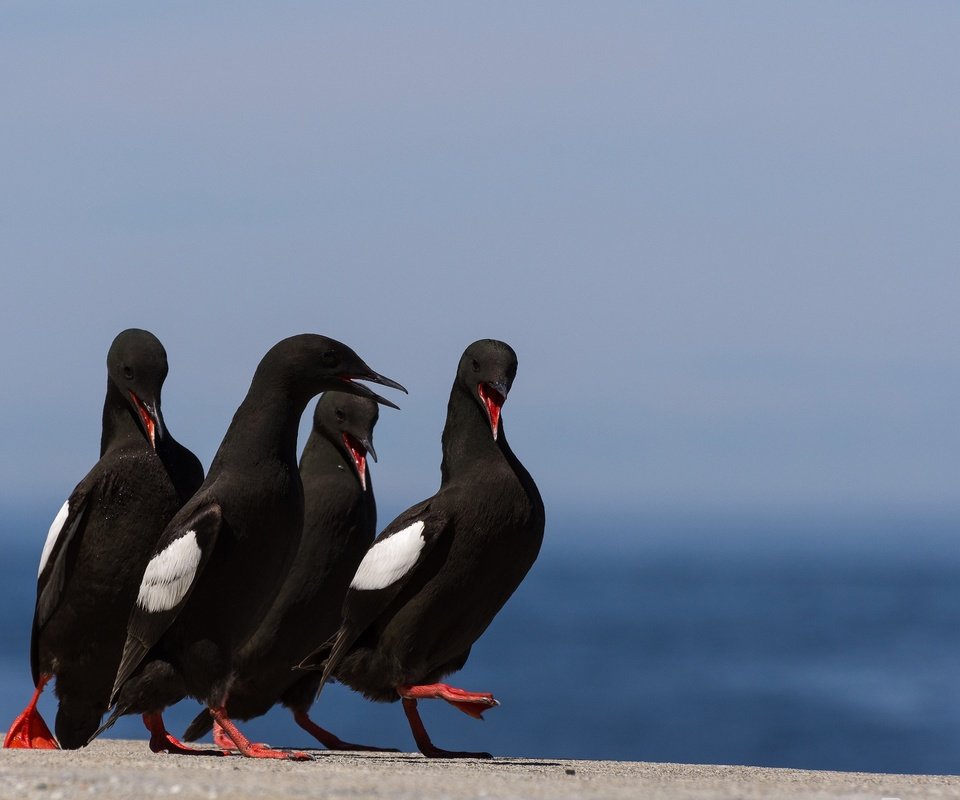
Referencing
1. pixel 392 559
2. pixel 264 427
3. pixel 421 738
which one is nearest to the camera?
pixel 264 427

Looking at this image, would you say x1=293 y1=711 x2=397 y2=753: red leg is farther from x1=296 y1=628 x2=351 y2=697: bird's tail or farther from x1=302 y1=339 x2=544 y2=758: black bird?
x1=302 y1=339 x2=544 y2=758: black bird

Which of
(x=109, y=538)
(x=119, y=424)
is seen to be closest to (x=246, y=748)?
(x=109, y=538)

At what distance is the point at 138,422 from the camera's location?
941cm

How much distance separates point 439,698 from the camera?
9391 millimetres

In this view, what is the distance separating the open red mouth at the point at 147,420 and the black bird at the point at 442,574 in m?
1.43

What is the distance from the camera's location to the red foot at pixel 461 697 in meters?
9.21

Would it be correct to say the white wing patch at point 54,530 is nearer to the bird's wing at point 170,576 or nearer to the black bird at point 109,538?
the black bird at point 109,538

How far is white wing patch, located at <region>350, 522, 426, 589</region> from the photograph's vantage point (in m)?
9.59

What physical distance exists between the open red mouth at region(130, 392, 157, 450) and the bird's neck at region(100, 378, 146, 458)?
101mm

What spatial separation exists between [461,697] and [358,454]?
6.91 ft

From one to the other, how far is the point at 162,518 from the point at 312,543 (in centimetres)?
146

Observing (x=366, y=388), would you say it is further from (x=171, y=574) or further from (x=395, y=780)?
(x=395, y=780)

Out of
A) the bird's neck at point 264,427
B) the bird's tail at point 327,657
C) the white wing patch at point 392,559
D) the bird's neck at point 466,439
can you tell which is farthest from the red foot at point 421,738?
the bird's neck at point 264,427

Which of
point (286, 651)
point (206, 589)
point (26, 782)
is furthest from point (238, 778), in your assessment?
point (286, 651)
